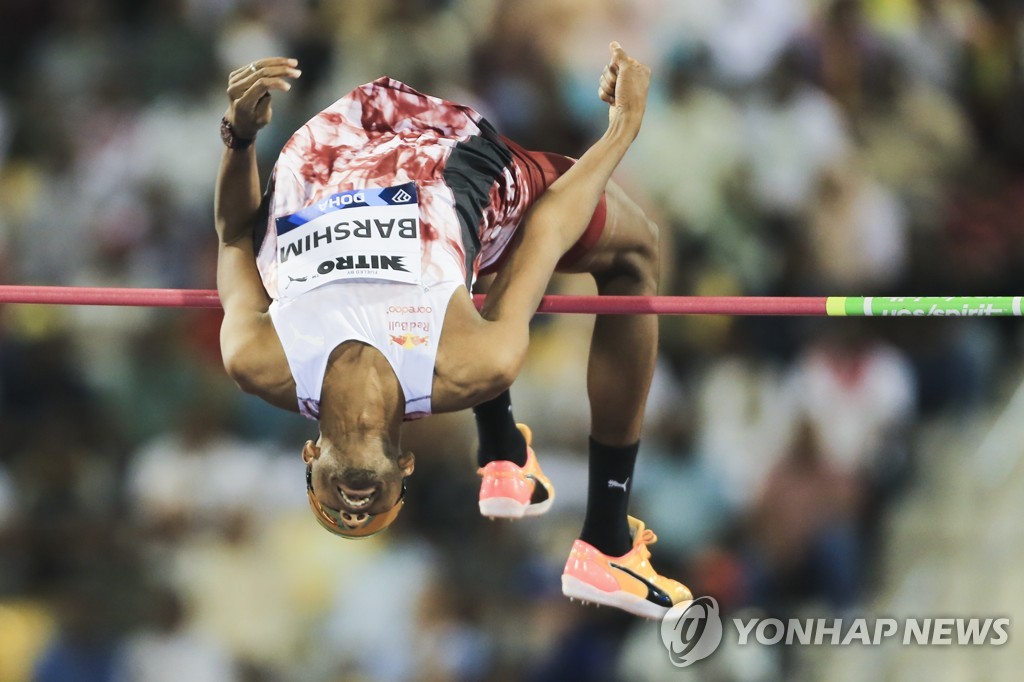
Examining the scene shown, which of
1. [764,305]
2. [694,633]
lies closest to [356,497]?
[764,305]

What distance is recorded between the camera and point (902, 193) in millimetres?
7949

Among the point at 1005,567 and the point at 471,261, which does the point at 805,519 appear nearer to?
the point at 1005,567

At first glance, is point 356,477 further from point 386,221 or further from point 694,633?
point 694,633

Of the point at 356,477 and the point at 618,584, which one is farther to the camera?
the point at 618,584

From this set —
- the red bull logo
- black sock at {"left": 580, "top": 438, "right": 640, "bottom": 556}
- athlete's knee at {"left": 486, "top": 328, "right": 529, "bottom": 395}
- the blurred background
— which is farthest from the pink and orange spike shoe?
the blurred background

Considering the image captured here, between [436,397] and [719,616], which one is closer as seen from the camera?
[436,397]

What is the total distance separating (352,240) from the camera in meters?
4.24

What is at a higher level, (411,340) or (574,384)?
(574,384)

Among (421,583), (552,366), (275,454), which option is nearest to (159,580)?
(275,454)

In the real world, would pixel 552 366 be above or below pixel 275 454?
above

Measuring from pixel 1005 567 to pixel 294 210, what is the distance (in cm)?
409
